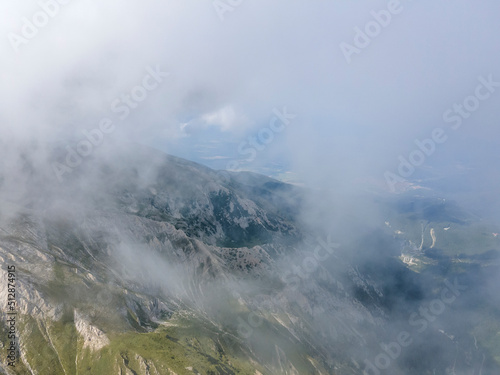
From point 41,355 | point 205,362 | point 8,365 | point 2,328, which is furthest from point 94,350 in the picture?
point 205,362

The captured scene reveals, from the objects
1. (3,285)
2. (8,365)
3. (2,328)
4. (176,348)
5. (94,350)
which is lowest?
(176,348)

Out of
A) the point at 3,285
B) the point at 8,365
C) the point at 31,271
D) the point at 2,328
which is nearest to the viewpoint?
the point at 8,365

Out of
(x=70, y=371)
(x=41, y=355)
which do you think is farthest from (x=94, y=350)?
(x=41, y=355)

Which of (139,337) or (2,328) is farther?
(139,337)

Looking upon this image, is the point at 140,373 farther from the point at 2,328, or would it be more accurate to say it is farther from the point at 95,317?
the point at 2,328

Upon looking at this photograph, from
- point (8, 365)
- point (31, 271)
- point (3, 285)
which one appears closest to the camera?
point (8, 365)

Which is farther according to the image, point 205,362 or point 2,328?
point 205,362

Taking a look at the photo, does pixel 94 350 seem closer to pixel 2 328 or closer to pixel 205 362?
pixel 2 328

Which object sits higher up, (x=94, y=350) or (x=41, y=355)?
(x=41, y=355)

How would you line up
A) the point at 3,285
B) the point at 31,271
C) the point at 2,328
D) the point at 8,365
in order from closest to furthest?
the point at 8,365
the point at 2,328
the point at 3,285
the point at 31,271
